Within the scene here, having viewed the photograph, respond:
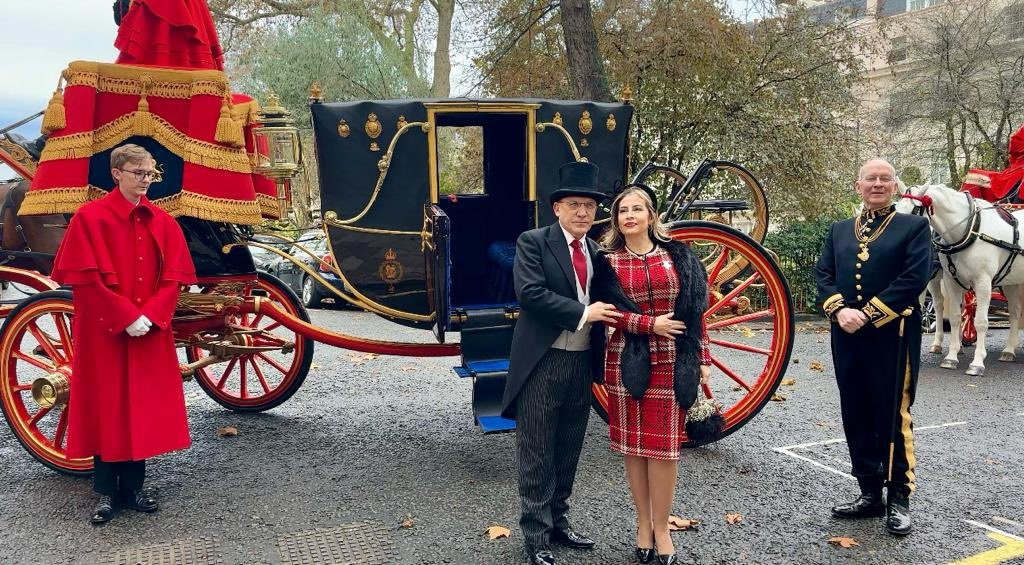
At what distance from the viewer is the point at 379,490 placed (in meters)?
3.90

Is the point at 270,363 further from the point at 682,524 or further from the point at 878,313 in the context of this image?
the point at 878,313

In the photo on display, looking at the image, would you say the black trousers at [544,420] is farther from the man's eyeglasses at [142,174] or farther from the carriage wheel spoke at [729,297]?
the man's eyeglasses at [142,174]

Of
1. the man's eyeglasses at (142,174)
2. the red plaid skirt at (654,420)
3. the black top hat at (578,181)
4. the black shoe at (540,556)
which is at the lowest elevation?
the black shoe at (540,556)

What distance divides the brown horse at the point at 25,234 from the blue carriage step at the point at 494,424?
419cm

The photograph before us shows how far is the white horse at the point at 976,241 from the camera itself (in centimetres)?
668

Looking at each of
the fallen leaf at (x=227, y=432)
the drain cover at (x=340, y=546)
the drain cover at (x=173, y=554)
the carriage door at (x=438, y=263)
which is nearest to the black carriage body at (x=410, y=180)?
the carriage door at (x=438, y=263)

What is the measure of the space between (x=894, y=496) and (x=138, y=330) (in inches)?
141

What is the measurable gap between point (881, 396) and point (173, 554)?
325 centimetres

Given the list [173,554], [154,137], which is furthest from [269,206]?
[173,554]

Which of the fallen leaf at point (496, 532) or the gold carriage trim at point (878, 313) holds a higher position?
the gold carriage trim at point (878, 313)

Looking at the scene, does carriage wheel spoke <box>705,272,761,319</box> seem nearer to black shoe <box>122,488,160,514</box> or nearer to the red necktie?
the red necktie

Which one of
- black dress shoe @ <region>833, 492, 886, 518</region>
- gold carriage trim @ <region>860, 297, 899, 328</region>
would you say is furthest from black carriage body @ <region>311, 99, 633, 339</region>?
black dress shoe @ <region>833, 492, 886, 518</region>

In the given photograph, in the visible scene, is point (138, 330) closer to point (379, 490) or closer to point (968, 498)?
point (379, 490)

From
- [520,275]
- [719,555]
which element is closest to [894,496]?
[719,555]
